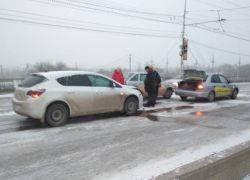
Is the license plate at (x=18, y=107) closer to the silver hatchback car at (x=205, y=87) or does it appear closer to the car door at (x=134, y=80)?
the car door at (x=134, y=80)

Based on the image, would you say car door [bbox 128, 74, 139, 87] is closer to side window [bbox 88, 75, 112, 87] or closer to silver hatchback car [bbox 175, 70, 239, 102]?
silver hatchback car [bbox 175, 70, 239, 102]

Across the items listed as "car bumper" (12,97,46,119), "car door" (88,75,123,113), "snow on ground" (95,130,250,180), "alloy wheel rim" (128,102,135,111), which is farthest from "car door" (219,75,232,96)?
"car bumper" (12,97,46,119)

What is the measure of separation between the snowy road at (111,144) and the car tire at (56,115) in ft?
0.83

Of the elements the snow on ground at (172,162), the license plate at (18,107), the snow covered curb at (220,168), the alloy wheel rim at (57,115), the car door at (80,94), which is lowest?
the snow on ground at (172,162)

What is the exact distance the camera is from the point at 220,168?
316 cm

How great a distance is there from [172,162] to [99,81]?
161 inches

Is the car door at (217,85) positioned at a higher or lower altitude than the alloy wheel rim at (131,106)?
higher

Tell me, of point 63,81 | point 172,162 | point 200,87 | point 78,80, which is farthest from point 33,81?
point 200,87

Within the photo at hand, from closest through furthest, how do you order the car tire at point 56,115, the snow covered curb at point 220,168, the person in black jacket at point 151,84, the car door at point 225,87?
the snow covered curb at point 220,168, the car tire at point 56,115, the person in black jacket at point 151,84, the car door at point 225,87

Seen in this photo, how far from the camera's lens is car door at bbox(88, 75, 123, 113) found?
693 cm

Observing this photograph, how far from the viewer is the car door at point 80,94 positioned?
249 inches

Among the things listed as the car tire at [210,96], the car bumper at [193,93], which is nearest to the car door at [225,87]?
the car tire at [210,96]

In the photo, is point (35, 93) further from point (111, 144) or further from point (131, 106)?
point (131, 106)

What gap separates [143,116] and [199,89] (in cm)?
479
